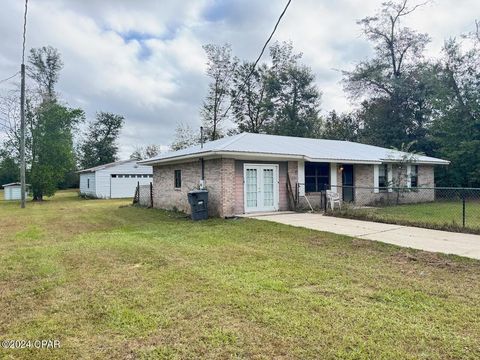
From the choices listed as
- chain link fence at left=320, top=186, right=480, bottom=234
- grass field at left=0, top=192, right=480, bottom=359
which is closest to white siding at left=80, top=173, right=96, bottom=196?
chain link fence at left=320, top=186, right=480, bottom=234

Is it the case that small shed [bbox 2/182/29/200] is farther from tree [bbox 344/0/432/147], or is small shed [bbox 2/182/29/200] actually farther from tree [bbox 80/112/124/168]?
tree [bbox 344/0/432/147]

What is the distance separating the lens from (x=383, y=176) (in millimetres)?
18000

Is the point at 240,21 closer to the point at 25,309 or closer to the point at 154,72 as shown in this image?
the point at 25,309

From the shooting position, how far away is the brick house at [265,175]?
12375 mm

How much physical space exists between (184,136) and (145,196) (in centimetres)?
2094

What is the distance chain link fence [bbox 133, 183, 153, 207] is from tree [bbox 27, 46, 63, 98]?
2116 cm

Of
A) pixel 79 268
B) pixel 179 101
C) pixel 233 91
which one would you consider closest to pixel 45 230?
pixel 79 268

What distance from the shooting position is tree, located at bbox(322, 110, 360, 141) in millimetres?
35188

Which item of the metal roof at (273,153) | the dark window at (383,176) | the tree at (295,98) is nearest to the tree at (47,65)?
the tree at (295,98)

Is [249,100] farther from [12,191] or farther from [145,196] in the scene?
[12,191]

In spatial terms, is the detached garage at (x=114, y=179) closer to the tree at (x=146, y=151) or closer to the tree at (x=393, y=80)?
the tree at (x=146, y=151)

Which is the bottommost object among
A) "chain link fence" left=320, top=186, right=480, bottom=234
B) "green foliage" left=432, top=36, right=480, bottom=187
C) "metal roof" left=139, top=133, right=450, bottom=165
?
"chain link fence" left=320, top=186, right=480, bottom=234

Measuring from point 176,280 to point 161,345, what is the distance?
1.90m

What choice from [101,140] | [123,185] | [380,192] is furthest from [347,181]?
[101,140]
